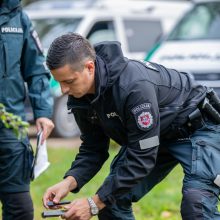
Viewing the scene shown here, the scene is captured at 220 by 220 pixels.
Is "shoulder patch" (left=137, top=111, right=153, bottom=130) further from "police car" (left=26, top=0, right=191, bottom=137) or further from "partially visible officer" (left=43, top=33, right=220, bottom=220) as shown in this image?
"police car" (left=26, top=0, right=191, bottom=137)

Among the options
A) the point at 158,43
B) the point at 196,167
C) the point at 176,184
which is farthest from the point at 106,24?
the point at 196,167

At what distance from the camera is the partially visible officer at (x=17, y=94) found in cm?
516

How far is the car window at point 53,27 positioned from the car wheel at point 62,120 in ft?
3.22

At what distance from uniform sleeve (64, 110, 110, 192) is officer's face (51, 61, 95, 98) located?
546 mm

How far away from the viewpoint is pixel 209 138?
467 cm

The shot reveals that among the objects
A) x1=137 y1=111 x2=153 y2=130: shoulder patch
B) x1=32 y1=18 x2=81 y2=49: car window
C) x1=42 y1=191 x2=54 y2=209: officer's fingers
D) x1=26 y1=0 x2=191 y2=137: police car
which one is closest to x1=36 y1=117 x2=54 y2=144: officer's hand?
x1=42 y1=191 x2=54 y2=209: officer's fingers

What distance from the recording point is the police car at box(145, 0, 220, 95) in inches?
404

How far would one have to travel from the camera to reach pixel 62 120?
40.1ft

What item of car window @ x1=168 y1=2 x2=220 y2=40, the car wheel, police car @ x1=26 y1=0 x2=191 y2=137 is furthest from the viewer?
police car @ x1=26 y1=0 x2=191 y2=137

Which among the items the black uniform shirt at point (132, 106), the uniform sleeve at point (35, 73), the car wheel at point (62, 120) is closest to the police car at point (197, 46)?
the car wheel at point (62, 120)

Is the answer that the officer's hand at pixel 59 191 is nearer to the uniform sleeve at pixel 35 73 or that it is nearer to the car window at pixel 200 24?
the uniform sleeve at pixel 35 73

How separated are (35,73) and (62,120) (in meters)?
6.84

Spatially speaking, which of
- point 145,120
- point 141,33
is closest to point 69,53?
point 145,120

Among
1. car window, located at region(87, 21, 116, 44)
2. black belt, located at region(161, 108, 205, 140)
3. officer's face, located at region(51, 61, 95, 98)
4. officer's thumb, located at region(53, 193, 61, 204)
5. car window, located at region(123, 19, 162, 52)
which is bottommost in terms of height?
car window, located at region(123, 19, 162, 52)
